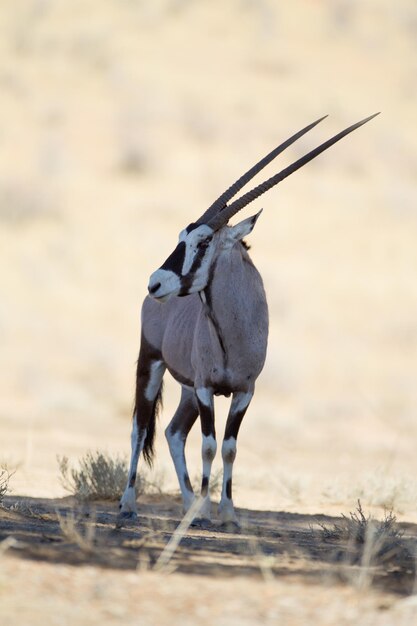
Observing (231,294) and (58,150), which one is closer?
(231,294)

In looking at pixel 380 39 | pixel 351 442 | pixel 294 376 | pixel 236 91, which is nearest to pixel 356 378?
pixel 294 376

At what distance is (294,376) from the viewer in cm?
2622

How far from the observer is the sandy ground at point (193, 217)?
11.9 meters

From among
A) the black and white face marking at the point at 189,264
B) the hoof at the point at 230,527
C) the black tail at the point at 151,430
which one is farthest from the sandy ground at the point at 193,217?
the black and white face marking at the point at 189,264

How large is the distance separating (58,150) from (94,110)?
376cm

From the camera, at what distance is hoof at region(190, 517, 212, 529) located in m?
7.84

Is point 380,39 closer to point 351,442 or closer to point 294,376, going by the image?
point 294,376

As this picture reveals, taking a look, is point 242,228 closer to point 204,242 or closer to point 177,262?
point 204,242

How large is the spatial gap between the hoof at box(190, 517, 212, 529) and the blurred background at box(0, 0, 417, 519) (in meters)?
3.35

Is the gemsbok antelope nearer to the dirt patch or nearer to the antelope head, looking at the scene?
the antelope head

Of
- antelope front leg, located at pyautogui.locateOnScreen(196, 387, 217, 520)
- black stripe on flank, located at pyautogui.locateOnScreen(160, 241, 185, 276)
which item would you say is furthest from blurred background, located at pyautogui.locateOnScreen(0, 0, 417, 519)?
black stripe on flank, located at pyautogui.locateOnScreen(160, 241, 185, 276)

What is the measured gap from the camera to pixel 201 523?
26.5 feet

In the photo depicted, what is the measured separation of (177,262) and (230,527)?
178 centimetres

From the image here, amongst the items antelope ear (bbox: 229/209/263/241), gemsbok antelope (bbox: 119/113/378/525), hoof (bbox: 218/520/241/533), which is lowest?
hoof (bbox: 218/520/241/533)
